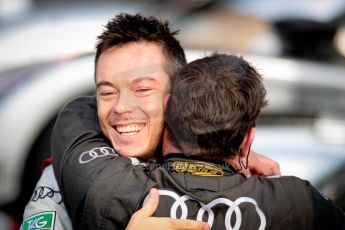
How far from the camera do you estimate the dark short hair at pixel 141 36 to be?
112 inches

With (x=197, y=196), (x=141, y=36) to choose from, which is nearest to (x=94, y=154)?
(x=197, y=196)

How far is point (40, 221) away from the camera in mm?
2555

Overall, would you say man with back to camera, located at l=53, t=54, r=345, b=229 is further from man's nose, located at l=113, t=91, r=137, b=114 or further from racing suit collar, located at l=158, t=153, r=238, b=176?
man's nose, located at l=113, t=91, r=137, b=114

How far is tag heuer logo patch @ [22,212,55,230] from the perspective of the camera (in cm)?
254

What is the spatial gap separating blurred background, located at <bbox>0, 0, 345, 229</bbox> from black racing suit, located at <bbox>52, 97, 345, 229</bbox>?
101 inches

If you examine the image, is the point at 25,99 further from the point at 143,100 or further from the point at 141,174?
the point at 141,174

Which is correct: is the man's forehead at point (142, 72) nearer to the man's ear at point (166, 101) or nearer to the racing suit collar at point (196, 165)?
the man's ear at point (166, 101)

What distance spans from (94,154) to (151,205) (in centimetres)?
35

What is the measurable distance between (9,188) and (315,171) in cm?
186

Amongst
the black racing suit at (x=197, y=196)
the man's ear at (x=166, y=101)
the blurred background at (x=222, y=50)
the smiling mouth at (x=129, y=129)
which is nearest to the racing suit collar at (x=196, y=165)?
the black racing suit at (x=197, y=196)

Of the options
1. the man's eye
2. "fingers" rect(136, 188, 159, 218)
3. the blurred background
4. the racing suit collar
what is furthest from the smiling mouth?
the blurred background

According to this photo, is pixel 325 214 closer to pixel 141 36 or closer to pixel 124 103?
pixel 124 103

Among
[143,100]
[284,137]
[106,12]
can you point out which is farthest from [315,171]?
[143,100]

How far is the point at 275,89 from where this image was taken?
525cm
